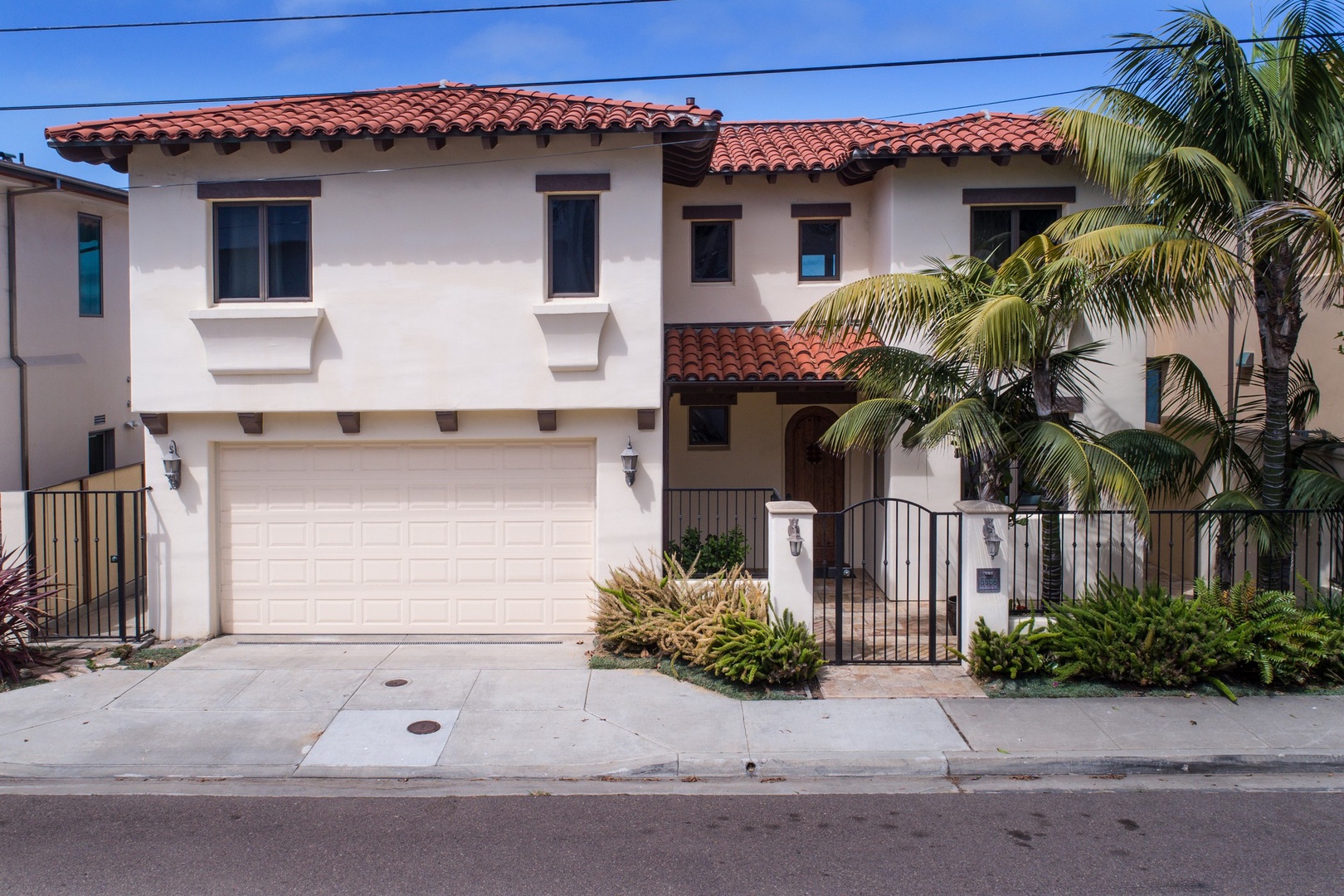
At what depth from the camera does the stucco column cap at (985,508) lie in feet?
32.9

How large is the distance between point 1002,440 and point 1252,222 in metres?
2.87

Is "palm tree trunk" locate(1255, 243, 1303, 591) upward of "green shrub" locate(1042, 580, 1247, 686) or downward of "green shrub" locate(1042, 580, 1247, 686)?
upward

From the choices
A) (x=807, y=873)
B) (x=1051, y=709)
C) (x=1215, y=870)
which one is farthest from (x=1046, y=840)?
(x=1051, y=709)

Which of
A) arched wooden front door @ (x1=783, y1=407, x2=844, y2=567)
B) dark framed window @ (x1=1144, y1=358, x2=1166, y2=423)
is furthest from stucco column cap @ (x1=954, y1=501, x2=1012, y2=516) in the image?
dark framed window @ (x1=1144, y1=358, x2=1166, y2=423)

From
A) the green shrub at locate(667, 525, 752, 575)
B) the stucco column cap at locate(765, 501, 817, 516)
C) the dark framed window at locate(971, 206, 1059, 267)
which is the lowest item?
the green shrub at locate(667, 525, 752, 575)

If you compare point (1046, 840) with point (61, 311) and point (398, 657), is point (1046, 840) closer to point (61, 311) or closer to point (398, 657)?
point (398, 657)

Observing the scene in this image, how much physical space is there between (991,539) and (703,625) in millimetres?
2950

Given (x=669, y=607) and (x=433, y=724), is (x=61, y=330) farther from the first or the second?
(x=669, y=607)

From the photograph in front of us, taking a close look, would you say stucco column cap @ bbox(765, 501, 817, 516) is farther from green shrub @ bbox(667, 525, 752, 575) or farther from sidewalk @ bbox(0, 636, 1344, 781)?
sidewalk @ bbox(0, 636, 1344, 781)

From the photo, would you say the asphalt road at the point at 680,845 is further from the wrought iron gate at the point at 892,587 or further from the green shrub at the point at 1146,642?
the wrought iron gate at the point at 892,587

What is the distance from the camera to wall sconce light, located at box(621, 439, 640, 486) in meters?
11.4

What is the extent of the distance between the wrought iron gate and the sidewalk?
1242 mm

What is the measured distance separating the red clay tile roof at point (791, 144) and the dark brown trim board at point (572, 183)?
2.62 m

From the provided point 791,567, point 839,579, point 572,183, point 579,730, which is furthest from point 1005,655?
point 572,183
